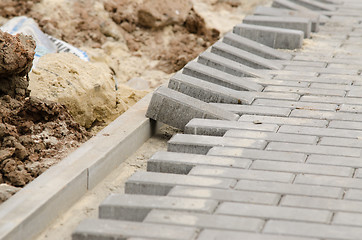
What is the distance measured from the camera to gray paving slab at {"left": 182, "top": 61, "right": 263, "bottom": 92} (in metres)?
5.22

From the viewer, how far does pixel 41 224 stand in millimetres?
3500

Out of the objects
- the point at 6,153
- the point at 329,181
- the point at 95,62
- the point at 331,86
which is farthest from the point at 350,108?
the point at 95,62

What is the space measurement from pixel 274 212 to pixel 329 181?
0.50 m

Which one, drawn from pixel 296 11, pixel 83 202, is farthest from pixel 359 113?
pixel 296 11

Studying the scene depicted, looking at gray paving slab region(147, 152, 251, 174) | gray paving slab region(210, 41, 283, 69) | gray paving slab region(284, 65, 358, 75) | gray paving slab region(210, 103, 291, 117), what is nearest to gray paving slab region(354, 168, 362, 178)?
gray paving slab region(147, 152, 251, 174)

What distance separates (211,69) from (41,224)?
2333mm

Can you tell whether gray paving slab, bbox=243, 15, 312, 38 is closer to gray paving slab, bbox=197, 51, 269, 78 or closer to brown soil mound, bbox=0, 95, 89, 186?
gray paving slab, bbox=197, 51, 269, 78

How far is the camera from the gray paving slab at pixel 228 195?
136 inches

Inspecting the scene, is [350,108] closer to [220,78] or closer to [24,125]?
[220,78]

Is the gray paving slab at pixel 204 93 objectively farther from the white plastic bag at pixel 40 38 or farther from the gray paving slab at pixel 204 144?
the white plastic bag at pixel 40 38

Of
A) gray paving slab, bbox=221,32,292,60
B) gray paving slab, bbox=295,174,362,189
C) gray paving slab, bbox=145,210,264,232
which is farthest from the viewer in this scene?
gray paving slab, bbox=221,32,292,60

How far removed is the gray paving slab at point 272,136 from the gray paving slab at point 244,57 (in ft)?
4.90

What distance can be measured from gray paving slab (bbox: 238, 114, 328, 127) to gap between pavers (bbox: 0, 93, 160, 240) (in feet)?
2.23

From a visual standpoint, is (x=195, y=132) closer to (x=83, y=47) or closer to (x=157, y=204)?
(x=157, y=204)
